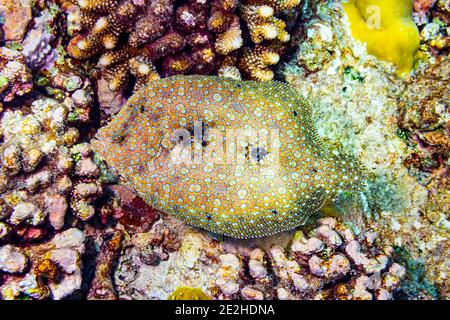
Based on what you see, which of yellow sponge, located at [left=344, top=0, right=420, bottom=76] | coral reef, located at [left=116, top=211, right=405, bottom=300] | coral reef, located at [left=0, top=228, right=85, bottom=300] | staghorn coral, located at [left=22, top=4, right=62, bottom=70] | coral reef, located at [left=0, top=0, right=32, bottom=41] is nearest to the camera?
coral reef, located at [left=0, top=228, right=85, bottom=300]

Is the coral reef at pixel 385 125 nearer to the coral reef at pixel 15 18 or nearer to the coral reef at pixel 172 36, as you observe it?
the coral reef at pixel 172 36

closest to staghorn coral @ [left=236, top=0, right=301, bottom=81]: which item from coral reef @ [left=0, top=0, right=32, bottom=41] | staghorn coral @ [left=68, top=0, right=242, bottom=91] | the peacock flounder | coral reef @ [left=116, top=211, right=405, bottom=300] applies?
staghorn coral @ [left=68, top=0, right=242, bottom=91]

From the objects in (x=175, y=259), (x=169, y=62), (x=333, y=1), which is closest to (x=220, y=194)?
(x=175, y=259)

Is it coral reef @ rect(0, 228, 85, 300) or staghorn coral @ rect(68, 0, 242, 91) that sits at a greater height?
staghorn coral @ rect(68, 0, 242, 91)

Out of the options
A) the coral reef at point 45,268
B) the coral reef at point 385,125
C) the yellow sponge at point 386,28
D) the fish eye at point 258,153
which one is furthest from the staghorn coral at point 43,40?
the yellow sponge at point 386,28

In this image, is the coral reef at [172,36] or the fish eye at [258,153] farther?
the coral reef at [172,36]

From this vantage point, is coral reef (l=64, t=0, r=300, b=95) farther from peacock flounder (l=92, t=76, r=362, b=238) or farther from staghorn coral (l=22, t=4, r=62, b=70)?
peacock flounder (l=92, t=76, r=362, b=238)

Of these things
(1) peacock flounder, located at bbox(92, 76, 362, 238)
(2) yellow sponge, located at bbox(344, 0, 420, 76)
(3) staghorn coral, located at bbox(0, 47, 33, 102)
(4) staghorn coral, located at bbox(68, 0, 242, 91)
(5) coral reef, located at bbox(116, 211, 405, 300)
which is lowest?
(5) coral reef, located at bbox(116, 211, 405, 300)
